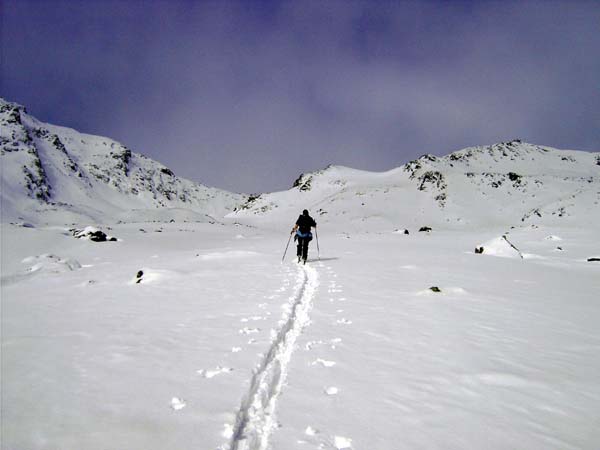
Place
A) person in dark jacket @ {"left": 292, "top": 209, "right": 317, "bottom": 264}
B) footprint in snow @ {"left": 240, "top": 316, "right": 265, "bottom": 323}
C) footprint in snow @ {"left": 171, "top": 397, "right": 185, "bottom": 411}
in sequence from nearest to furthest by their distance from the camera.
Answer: footprint in snow @ {"left": 171, "top": 397, "right": 185, "bottom": 411} → footprint in snow @ {"left": 240, "top": 316, "right": 265, "bottom": 323} → person in dark jacket @ {"left": 292, "top": 209, "right": 317, "bottom": 264}

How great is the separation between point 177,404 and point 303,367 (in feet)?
6.27

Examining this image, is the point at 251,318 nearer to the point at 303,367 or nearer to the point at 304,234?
the point at 303,367

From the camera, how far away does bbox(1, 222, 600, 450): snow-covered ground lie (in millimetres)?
3484

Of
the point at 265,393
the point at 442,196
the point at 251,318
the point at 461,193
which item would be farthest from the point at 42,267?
the point at 461,193

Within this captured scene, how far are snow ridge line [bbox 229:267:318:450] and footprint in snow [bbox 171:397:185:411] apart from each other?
2.27ft

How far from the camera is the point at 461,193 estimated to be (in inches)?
3356

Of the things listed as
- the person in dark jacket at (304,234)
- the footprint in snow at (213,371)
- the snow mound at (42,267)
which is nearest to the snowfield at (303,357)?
the footprint in snow at (213,371)

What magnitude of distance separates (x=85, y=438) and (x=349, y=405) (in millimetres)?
2799

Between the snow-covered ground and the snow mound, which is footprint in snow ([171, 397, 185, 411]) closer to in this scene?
the snow-covered ground

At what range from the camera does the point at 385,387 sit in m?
4.54

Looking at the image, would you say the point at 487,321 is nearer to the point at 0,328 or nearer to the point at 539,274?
the point at 539,274

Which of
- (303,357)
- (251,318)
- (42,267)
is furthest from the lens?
(42,267)

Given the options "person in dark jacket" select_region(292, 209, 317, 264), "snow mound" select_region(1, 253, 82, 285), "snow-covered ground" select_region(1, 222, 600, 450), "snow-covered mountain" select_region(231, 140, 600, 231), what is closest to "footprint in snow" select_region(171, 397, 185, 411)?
"snow-covered ground" select_region(1, 222, 600, 450)

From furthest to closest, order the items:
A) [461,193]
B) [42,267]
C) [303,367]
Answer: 1. [461,193]
2. [42,267]
3. [303,367]
